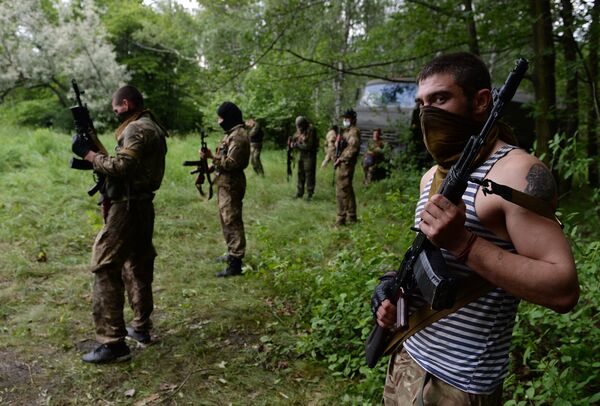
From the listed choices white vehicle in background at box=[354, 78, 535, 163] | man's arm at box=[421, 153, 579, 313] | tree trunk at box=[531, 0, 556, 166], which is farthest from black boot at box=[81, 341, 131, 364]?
white vehicle in background at box=[354, 78, 535, 163]

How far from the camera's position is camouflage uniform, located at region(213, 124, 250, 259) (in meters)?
5.26

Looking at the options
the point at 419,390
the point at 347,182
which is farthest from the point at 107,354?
the point at 347,182

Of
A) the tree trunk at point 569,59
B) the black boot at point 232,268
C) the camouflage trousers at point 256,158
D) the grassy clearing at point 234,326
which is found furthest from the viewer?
the camouflage trousers at point 256,158

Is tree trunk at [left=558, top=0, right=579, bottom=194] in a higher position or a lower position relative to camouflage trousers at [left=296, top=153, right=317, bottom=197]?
higher

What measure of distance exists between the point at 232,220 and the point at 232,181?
47 cm

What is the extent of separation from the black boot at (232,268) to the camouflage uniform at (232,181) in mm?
54

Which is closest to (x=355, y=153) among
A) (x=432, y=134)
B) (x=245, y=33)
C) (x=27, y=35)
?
(x=245, y=33)

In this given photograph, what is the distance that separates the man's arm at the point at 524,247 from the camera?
1157 mm

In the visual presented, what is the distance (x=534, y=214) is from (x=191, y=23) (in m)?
21.4

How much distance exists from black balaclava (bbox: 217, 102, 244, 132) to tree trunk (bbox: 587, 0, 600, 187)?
3.62 m

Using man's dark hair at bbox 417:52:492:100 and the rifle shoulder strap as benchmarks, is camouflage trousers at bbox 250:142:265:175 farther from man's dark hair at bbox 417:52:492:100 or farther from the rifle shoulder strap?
man's dark hair at bbox 417:52:492:100

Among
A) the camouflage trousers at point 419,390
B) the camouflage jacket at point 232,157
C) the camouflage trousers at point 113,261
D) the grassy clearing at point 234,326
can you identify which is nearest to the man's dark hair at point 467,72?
the camouflage trousers at point 419,390

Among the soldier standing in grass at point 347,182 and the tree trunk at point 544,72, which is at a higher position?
the tree trunk at point 544,72

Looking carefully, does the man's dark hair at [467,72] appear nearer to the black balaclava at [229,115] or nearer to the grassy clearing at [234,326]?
the grassy clearing at [234,326]
